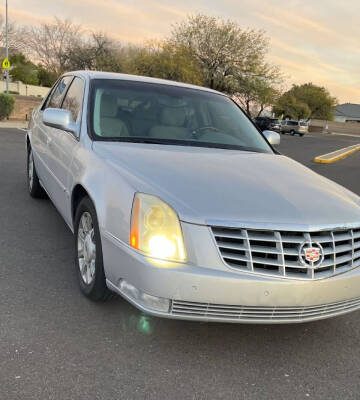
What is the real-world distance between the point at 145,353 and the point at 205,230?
84 cm

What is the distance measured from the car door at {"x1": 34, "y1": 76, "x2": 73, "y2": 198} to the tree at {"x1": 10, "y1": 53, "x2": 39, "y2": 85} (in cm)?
5177

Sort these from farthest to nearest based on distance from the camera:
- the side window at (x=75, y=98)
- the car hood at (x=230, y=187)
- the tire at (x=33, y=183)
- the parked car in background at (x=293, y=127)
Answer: the parked car in background at (x=293, y=127), the tire at (x=33, y=183), the side window at (x=75, y=98), the car hood at (x=230, y=187)

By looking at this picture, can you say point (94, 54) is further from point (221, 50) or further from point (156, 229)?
point (156, 229)

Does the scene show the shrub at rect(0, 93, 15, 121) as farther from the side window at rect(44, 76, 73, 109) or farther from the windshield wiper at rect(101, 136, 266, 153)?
the windshield wiper at rect(101, 136, 266, 153)

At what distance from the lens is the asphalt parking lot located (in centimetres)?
224

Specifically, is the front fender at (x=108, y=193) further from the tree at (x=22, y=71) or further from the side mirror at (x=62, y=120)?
the tree at (x=22, y=71)

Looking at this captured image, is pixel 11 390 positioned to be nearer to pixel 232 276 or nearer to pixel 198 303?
pixel 198 303

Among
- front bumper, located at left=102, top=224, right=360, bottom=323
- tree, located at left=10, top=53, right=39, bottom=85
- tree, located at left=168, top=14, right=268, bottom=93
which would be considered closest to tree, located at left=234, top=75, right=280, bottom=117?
tree, located at left=168, top=14, right=268, bottom=93

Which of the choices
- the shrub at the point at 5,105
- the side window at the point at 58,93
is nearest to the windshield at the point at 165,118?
the side window at the point at 58,93

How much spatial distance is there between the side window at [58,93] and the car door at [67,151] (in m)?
0.43

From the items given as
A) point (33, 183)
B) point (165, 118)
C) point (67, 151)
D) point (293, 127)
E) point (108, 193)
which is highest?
point (165, 118)

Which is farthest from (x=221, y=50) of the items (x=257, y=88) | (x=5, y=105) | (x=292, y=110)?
(x=292, y=110)

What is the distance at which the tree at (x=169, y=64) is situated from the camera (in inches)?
1364

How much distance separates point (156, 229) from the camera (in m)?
2.36
